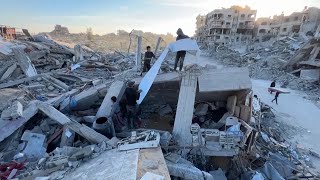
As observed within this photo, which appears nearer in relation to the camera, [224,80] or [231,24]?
[224,80]

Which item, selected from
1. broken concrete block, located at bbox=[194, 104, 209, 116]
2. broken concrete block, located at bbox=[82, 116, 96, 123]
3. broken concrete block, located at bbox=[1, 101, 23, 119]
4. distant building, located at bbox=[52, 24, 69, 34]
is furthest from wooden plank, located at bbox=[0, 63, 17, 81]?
distant building, located at bbox=[52, 24, 69, 34]

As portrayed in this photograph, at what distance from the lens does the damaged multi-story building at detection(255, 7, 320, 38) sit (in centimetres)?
4353

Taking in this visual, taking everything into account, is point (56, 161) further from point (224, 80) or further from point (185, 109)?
point (224, 80)

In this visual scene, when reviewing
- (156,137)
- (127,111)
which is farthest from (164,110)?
(156,137)

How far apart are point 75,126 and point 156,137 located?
7.52 feet

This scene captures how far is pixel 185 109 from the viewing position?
22.1ft

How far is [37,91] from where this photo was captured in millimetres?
10289

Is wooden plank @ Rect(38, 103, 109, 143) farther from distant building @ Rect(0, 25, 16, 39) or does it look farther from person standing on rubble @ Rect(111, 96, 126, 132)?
distant building @ Rect(0, 25, 16, 39)

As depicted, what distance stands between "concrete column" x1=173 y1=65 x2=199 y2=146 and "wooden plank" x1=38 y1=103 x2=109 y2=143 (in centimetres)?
169

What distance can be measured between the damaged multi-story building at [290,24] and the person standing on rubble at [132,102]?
40905 mm

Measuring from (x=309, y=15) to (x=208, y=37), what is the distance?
2068 centimetres

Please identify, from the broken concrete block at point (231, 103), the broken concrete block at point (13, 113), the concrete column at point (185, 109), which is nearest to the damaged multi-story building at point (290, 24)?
the broken concrete block at point (231, 103)

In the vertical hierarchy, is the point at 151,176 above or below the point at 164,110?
above

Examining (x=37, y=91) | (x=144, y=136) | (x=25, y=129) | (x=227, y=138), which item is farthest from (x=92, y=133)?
(x=37, y=91)
